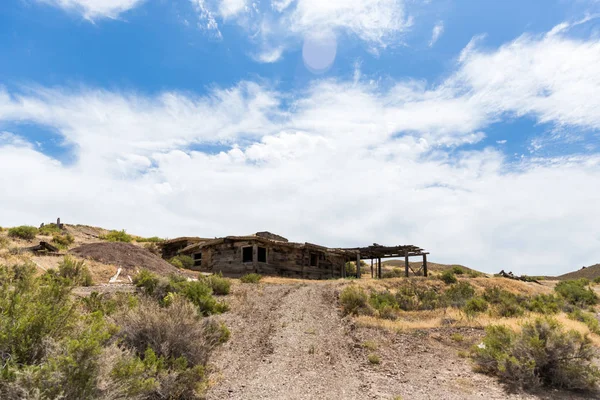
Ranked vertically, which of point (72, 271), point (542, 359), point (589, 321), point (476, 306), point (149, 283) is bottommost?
point (542, 359)

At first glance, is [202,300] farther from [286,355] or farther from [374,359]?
[374,359]

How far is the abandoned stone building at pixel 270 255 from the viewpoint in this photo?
1115 inches

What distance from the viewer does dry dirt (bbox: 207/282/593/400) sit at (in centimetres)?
701

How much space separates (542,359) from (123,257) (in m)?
18.3

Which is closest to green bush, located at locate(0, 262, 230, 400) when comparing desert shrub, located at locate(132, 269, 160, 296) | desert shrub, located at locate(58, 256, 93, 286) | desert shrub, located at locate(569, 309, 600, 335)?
desert shrub, located at locate(132, 269, 160, 296)

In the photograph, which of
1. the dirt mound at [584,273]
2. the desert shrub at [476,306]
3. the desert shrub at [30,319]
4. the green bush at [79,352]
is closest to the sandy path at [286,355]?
the green bush at [79,352]

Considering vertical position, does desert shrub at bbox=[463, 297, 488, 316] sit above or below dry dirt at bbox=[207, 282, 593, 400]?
above

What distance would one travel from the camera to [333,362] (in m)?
8.64

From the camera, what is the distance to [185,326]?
285 inches

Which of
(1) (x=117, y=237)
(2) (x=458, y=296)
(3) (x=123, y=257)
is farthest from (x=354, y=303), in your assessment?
(1) (x=117, y=237)

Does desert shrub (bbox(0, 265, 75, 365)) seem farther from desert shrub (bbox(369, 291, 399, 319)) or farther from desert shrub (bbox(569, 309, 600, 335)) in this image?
desert shrub (bbox(569, 309, 600, 335))

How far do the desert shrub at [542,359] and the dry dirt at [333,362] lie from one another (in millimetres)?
323

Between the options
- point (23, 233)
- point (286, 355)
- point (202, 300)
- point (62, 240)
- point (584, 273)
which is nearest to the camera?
point (286, 355)

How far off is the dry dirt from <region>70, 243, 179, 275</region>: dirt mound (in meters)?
8.48
